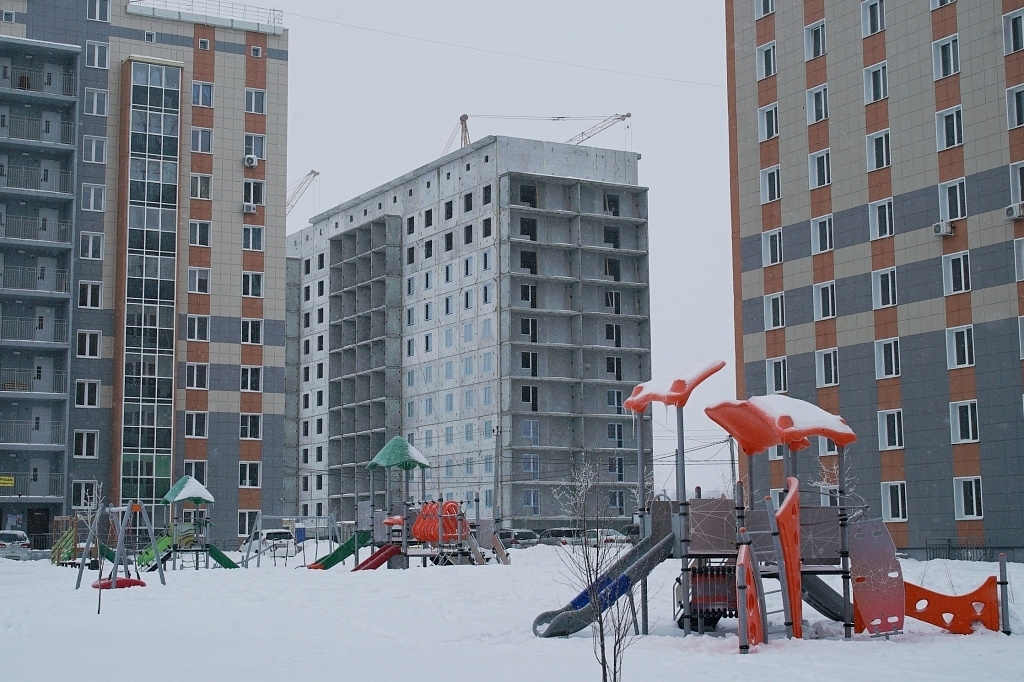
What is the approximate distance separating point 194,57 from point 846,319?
42626 millimetres

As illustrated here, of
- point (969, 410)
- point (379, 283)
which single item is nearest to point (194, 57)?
point (379, 283)

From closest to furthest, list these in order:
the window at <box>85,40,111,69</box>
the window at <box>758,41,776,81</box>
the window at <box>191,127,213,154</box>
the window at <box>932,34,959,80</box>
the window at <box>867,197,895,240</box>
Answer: the window at <box>932,34,959,80</box>, the window at <box>867,197,895,240</box>, the window at <box>758,41,776,81</box>, the window at <box>85,40,111,69</box>, the window at <box>191,127,213,154</box>

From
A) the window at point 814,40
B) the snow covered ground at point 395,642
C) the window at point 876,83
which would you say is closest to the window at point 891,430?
A: the window at point 876,83

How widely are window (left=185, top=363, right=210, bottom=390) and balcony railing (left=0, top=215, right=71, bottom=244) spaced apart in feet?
32.3

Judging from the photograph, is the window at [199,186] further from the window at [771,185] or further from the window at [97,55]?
the window at [771,185]

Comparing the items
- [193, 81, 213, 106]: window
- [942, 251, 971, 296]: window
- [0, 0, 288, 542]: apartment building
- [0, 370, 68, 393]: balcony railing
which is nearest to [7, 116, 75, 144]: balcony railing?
[0, 0, 288, 542]: apartment building

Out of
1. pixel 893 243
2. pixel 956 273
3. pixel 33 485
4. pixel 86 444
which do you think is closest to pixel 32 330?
pixel 86 444

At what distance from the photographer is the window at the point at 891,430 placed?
49469 mm

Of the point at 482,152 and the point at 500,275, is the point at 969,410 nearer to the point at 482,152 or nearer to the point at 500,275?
the point at 500,275

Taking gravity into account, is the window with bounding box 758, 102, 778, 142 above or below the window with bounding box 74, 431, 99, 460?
above

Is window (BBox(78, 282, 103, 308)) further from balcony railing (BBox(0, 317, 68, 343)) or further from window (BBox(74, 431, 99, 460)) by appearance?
window (BBox(74, 431, 99, 460))

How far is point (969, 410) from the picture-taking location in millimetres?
46844

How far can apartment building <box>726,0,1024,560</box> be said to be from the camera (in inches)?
1810

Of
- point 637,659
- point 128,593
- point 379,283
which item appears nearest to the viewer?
point 637,659
